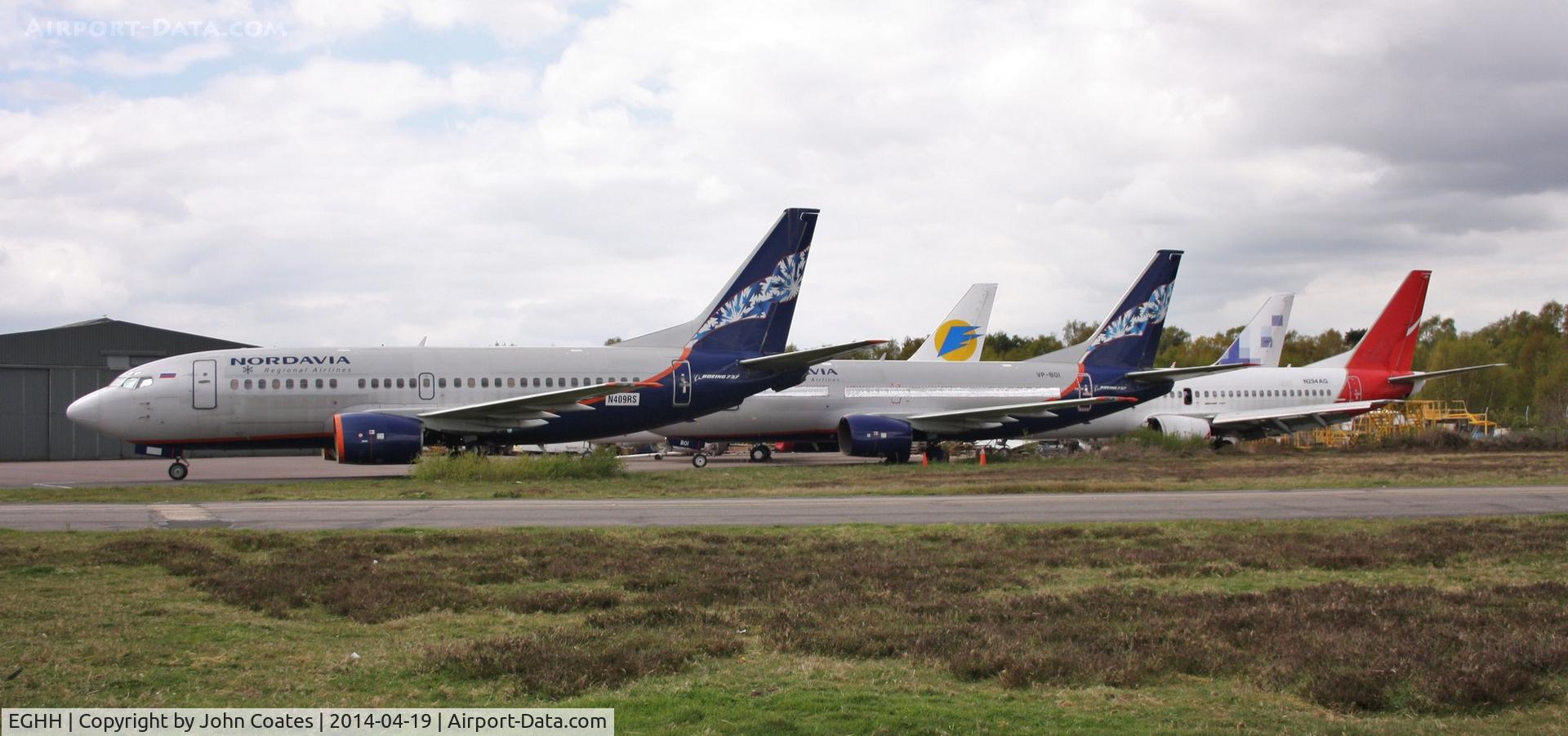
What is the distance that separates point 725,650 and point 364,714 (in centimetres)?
255

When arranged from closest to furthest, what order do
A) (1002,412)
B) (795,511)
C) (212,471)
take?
(795,511)
(212,471)
(1002,412)

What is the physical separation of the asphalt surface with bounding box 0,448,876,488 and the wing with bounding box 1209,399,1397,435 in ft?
49.0

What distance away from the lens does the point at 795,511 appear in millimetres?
18984

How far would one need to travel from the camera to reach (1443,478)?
83.3ft

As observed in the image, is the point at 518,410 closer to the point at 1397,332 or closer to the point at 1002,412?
the point at 1002,412

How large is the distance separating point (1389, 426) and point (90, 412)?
51629mm

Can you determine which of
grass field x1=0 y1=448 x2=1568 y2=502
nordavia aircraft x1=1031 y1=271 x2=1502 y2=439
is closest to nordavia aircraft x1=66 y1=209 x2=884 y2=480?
grass field x1=0 y1=448 x2=1568 y2=502

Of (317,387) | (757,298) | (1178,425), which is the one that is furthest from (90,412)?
(1178,425)

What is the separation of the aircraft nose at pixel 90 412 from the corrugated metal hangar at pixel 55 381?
23.2m

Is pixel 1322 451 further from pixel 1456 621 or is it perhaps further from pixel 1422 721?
pixel 1422 721

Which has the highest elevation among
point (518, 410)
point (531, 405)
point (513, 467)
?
point (531, 405)

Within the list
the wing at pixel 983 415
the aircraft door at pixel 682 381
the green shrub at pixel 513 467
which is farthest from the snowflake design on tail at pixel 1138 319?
the green shrub at pixel 513 467

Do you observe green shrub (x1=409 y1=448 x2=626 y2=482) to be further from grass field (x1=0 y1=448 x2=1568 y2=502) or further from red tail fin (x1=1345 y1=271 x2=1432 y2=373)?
red tail fin (x1=1345 y1=271 x2=1432 y2=373)

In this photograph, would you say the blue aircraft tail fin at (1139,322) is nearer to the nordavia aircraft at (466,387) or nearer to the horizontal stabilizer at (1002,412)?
the horizontal stabilizer at (1002,412)
